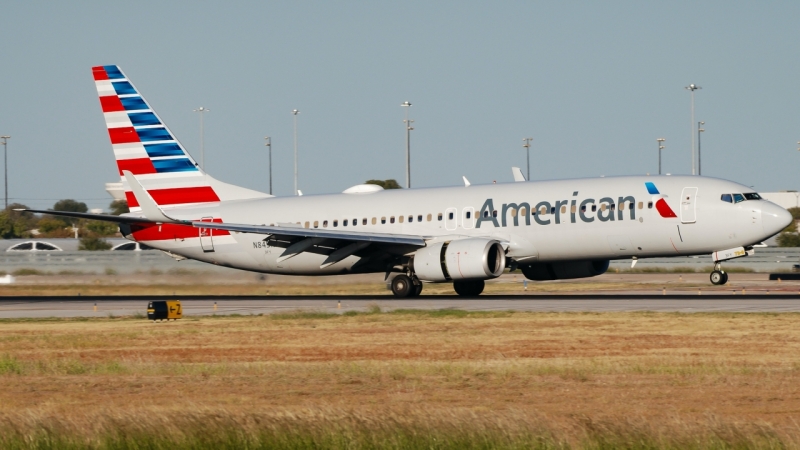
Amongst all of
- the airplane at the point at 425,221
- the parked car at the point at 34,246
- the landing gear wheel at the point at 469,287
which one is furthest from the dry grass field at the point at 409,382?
the parked car at the point at 34,246

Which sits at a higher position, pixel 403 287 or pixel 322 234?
pixel 322 234

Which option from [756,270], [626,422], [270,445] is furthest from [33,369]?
[756,270]

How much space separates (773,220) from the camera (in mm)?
37844

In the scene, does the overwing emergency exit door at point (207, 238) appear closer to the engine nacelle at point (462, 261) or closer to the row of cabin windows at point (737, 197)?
the engine nacelle at point (462, 261)

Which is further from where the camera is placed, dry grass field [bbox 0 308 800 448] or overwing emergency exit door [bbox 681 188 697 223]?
overwing emergency exit door [bbox 681 188 697 223]

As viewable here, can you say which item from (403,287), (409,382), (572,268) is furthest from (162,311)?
(572,268)

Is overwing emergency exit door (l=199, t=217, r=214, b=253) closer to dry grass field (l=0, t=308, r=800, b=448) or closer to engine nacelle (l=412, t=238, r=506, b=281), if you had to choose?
engine nacelle (l=412, t=238, r=506, b=281)

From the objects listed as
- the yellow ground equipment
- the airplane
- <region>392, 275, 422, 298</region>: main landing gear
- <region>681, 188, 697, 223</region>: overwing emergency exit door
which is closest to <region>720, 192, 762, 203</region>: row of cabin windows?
the airplane

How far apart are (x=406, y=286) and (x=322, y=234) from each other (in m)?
3.68

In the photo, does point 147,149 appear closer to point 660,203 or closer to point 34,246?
point 660,203

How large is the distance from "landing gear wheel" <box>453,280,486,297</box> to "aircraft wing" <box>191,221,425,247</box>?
7.81ft

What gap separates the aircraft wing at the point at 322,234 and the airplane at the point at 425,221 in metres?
0.06

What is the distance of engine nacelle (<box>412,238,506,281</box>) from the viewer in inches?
1533

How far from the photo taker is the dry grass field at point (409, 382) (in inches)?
521
